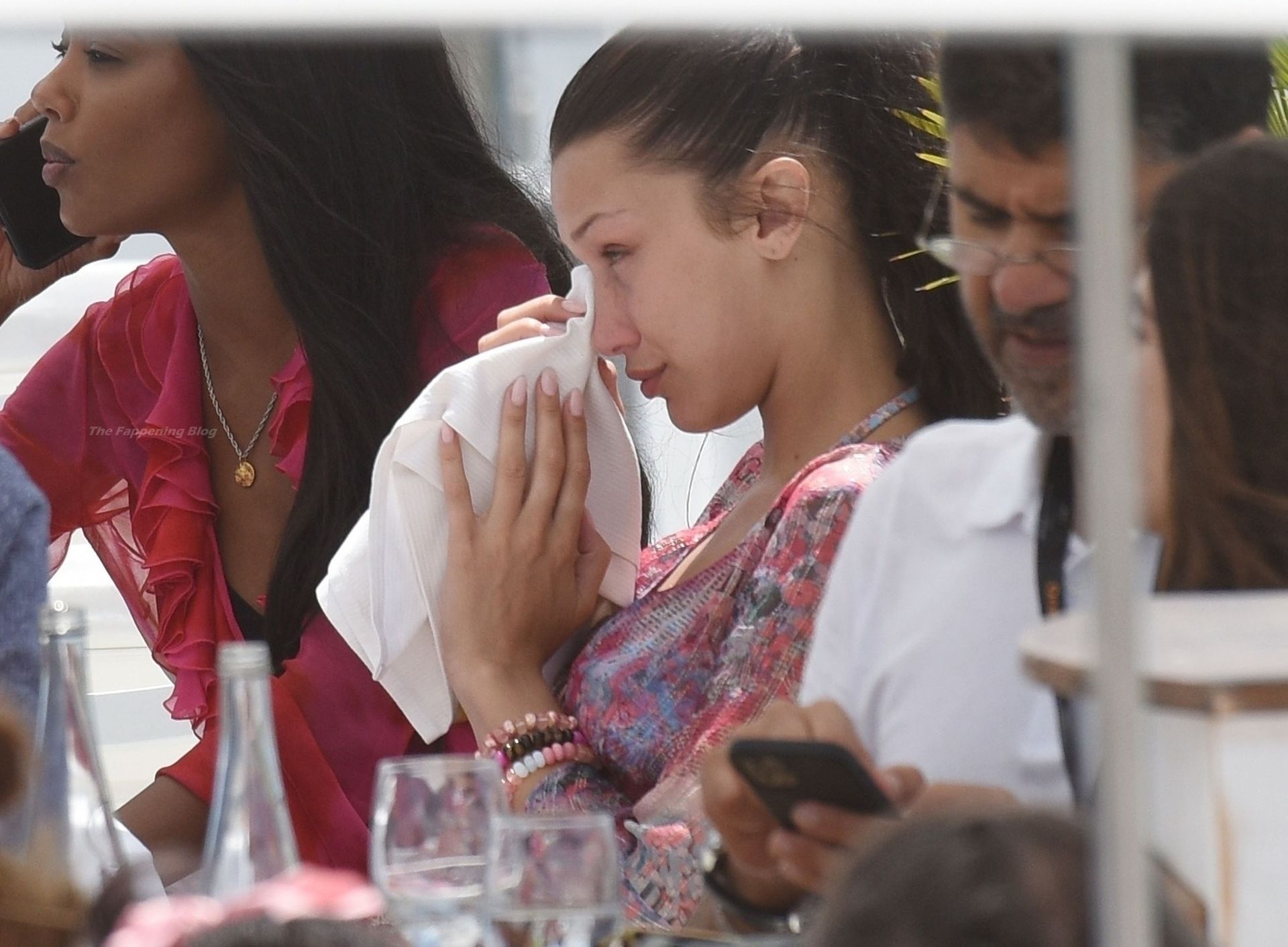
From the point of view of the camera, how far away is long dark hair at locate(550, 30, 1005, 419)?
172cm

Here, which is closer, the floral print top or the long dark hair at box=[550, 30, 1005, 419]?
the floral print top

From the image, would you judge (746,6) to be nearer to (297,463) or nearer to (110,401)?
(297,463)

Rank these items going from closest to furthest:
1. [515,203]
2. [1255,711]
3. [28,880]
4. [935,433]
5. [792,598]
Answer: [1255,711] < [28,880] < [935,433] < [792,598] < [515,203]

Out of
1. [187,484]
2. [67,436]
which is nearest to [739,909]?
[187,484]

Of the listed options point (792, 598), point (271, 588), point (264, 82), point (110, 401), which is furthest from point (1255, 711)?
point (110, 401)

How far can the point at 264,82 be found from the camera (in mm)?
2088

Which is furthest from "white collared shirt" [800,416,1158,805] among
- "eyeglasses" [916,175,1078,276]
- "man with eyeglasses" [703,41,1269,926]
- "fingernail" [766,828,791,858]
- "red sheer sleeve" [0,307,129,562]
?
"red sheer sleeve" [0,307,129,562]

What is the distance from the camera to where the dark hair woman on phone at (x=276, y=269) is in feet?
6.79

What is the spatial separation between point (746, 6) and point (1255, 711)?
41 centimetres

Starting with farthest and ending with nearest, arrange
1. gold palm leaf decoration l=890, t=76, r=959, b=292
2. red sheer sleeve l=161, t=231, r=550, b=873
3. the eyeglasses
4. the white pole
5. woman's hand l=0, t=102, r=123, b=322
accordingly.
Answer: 1. woman's hand l=0, t=102, r=123, b=322
2. red sheer sleeve l=161, t=231, r=550, b=873
3. gold palm leaf decoration l=890, t=76, r=959, b=292
4. the eyeglasses
5. the white pole

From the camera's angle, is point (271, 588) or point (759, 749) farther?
point (271, 588)

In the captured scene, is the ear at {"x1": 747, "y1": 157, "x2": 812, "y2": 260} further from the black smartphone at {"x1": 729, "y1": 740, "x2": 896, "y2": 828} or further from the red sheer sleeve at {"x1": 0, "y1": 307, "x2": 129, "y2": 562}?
the red sheer sleeve at {"x1": 0, "y1": 307, "x2": 129, "y2": 562}

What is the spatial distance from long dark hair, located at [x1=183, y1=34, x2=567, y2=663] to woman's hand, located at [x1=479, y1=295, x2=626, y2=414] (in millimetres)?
248

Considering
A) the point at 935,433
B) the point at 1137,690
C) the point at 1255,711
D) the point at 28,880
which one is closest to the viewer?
the point at 1137,690
